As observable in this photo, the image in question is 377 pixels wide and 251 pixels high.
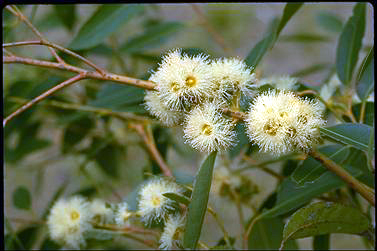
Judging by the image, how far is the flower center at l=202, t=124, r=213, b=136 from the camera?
0.59 m

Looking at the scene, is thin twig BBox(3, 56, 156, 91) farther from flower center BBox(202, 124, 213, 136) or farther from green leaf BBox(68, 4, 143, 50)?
green leaf BBox(68, 4, 143, 50)

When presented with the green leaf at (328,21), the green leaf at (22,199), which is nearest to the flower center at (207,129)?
the green leaf at (22,199)

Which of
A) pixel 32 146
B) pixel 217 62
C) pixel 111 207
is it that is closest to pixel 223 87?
pixel 217 62

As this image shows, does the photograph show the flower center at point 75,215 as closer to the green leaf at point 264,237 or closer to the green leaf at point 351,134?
A: the green leaf at point 264,237

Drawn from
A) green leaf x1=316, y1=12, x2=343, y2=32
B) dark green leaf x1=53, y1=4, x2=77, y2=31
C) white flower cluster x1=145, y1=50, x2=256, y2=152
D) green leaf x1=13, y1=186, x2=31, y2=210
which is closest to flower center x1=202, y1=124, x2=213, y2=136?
white flower cluster x1=145, y1=50, x2=256, y2=152

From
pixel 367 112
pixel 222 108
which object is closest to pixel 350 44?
pixel 367 112

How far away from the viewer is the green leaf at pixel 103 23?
0.93m

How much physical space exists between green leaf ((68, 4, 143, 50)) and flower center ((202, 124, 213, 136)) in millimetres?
394

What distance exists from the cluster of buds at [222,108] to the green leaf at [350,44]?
11.9 inches

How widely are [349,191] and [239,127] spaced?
33 centimetres

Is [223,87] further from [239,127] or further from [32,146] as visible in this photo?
[32,146]

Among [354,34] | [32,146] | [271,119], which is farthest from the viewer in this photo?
[32,146]

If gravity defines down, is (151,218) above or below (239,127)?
below

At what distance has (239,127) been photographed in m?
0.70
